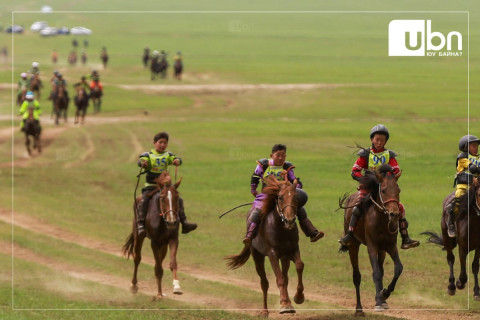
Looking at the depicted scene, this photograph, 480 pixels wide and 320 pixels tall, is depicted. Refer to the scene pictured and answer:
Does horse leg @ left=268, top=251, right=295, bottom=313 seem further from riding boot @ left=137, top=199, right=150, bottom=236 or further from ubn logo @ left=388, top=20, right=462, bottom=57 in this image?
ubn logo @ left=388, top=20, right=462, bottom=57

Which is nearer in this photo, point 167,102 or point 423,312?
point 423,312

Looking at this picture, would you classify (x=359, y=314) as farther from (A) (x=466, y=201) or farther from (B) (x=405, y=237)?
(A) (x=466, y=201)

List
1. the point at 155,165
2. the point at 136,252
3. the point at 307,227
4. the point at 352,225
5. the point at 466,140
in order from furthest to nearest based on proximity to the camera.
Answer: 1. the point at 136,252
2. the point at 155,165
3. the point at 466,140
4. the point at 352,225
5. the point at 307,227

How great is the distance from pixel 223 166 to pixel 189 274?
19466 millimetres

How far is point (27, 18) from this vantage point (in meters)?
154

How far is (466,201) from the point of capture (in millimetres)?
19625

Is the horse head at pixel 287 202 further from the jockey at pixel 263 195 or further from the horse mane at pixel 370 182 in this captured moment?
the horse mane at pixel 370 182

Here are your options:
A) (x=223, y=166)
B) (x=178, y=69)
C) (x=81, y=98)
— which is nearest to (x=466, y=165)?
(x=223, y=166)

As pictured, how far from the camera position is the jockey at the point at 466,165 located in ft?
63.3

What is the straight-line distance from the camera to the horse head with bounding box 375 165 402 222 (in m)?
17.0

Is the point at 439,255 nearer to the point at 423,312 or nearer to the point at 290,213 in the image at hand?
the point at 423,312

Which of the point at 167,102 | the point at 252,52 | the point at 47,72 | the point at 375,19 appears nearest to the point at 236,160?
the point at 167,102

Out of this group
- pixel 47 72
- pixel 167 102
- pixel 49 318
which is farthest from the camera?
pixel 47 72

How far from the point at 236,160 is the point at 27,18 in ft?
376
